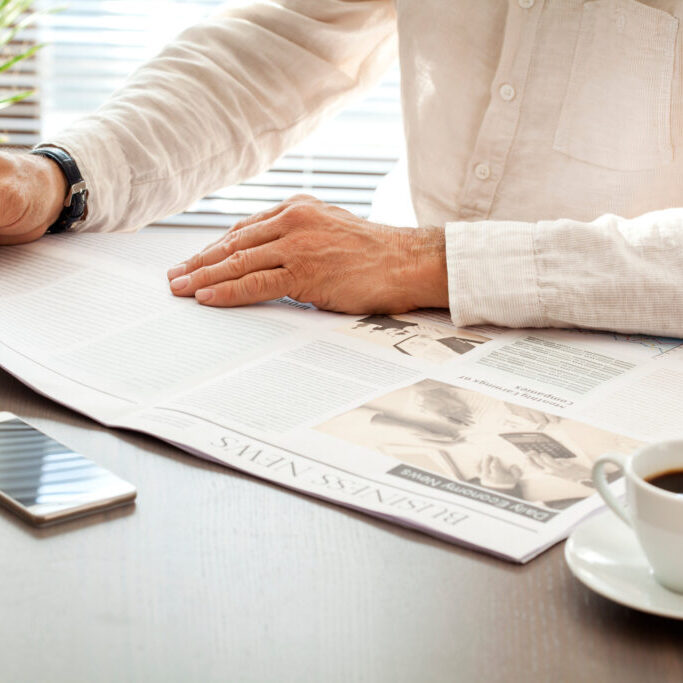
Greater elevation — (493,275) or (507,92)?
(507,92)

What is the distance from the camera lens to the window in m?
2.39

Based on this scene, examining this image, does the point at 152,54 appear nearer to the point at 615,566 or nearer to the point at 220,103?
the point at 220,103

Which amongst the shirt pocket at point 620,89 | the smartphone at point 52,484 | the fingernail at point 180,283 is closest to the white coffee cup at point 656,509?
the smartphone at point 52,484

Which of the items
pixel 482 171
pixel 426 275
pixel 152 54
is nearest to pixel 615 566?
pixel 426 275

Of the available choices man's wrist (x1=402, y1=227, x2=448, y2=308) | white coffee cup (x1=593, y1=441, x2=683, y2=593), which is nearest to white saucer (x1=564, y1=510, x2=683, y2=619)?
white coffee cup (x1=593, y1=441, x2=683, y2=593)

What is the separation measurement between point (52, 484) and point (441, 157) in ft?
2.37

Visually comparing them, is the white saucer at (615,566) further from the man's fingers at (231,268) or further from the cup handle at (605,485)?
the man's fingers at (231,268)

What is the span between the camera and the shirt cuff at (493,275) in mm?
777

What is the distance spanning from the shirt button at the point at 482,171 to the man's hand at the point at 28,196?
1.55 feet

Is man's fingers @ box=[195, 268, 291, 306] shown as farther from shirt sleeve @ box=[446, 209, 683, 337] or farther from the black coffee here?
the black coffee

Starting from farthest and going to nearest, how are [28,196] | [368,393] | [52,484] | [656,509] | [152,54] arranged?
[152,54]
[28,196]
[368,393]
[52,484]
[656,509]

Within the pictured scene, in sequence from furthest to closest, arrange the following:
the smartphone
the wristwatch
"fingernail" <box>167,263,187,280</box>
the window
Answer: the window
the wristwatch
"fingernail" <box>167,263,187,280</box>
the smartphone

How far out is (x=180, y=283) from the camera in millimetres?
837

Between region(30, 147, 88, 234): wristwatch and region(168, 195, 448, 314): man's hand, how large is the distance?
20cm
